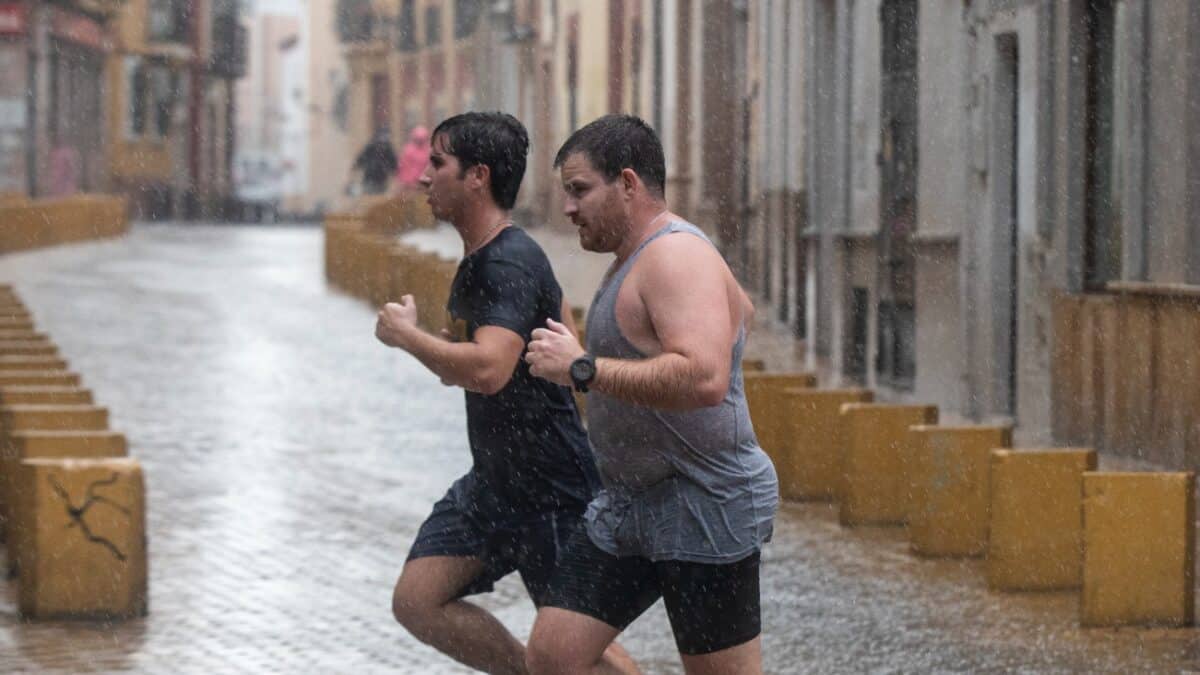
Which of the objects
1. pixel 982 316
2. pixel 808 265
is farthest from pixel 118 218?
pixel 982 316

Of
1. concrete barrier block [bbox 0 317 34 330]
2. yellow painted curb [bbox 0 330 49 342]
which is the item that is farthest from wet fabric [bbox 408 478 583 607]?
concrete barrier block [bbox 0 317 34 330]

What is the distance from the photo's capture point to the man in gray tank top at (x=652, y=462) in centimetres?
539

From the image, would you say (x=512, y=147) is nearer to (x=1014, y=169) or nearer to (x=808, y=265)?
(x=1014, y=169)

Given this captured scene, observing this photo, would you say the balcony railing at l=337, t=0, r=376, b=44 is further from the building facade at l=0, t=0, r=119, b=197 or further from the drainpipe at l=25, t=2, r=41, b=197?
the drainpipe at l=25, t=2, r=41, b=197

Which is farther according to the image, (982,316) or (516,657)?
(982,316)

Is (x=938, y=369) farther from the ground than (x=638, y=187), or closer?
closer

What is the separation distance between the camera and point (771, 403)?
13.9 m

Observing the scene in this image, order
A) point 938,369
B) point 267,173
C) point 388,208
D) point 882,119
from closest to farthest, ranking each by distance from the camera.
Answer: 1. point 938,369
2. point 882,119
3. point 388,208
4. point 267,173

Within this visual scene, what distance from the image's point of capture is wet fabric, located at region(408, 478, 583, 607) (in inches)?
255

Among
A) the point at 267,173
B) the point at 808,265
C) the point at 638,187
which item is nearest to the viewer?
the point at 638,187

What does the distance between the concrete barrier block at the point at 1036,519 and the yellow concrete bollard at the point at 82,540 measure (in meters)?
3.24

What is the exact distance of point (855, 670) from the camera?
8516 millimetres

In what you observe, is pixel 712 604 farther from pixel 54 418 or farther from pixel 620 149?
pixel 54 418

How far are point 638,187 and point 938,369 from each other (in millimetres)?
14087
